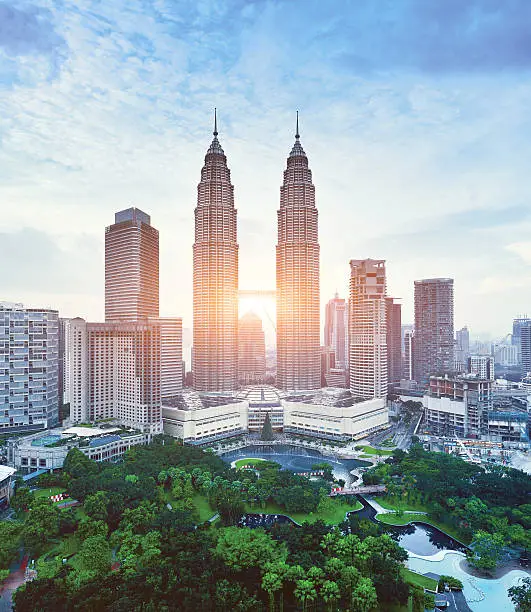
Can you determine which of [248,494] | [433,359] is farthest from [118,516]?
[433,359]

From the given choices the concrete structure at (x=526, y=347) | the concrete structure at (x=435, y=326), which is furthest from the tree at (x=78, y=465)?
the concrete structure at (x=526, y=347)

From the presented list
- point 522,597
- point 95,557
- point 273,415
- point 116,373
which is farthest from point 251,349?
point 522,597

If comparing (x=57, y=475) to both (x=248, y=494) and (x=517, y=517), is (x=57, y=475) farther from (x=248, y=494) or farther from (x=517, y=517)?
(x=517, y=517)

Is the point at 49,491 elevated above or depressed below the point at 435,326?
below

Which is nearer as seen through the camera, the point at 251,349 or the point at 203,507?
the point at 203,507

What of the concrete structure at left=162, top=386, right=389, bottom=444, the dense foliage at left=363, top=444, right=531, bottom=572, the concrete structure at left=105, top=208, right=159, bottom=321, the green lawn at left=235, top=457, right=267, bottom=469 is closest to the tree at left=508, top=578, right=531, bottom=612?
the dense foliage at left=363, top=444, right=531, bottom=572

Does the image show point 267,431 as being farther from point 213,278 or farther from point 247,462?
point 213,278

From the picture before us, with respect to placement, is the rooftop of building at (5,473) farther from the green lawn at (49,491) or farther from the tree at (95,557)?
the tree at (95,557)
